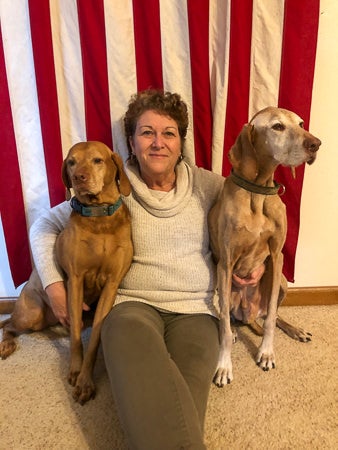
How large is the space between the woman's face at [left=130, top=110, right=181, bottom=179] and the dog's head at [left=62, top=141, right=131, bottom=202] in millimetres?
103

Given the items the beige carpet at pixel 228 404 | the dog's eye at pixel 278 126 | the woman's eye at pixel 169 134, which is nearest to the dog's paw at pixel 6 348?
the beige carpet at pixel 228 404

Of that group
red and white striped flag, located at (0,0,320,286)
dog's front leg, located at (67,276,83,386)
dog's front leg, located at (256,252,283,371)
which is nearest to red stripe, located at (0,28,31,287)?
red and white striped flag, located at (0,0,320,286)

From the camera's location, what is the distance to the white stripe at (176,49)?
1507 mm

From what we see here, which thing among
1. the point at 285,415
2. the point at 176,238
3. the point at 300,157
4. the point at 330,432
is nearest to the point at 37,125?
the point at 176,238

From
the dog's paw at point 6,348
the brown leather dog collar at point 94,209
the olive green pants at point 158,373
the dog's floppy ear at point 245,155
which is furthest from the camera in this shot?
the dog's paw at point 6,348

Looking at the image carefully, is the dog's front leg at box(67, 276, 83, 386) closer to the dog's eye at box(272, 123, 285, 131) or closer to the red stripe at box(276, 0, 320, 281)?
the dog's eye at box(272, 123, 285, 131)

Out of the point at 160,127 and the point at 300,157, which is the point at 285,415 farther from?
the point at 160,127

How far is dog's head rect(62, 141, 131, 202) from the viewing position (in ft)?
4.22

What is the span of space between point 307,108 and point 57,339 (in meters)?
1.53

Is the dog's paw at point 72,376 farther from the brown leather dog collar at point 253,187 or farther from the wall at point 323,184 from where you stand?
the wall at point 323,184

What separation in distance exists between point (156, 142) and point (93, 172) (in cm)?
26

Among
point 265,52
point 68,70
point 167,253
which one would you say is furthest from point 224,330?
point 68,70

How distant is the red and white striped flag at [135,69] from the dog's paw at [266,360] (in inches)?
26.4

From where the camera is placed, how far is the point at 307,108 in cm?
158
